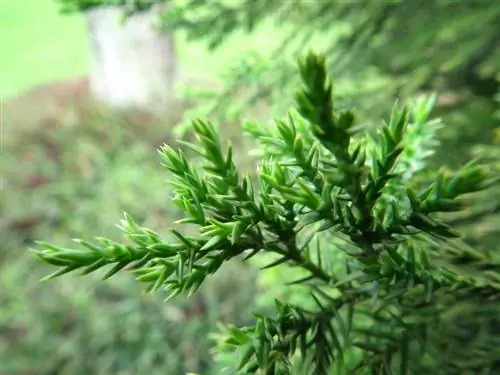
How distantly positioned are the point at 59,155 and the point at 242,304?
6.86ft

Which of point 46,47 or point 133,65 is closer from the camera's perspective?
point 133,65

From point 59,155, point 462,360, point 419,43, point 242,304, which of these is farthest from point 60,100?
point 462,360

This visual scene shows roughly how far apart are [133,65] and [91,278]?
7.62ft

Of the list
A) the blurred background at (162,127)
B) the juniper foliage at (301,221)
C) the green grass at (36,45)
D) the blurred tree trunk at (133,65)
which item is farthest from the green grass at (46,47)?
the juniper foliage at (301,221)

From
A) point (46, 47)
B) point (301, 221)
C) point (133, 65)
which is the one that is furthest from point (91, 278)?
point (46, 47)

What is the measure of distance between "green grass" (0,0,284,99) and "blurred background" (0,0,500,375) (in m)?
2.72

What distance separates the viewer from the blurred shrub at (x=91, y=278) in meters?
2.76

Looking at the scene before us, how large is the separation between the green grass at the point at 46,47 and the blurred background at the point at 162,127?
2.72 m

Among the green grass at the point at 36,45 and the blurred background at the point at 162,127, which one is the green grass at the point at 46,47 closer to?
the green grass at the point at 36,45

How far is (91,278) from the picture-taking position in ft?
9.91

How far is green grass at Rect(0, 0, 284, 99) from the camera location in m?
8.37

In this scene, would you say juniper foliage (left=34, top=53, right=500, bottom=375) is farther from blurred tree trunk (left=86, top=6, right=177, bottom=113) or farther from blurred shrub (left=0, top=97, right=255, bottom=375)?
blurred tree trunk (left=86, top=6, right=177, bottom=113)

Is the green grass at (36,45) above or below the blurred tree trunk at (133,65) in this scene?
above

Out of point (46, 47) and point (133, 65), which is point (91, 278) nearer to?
point (133, 65)
